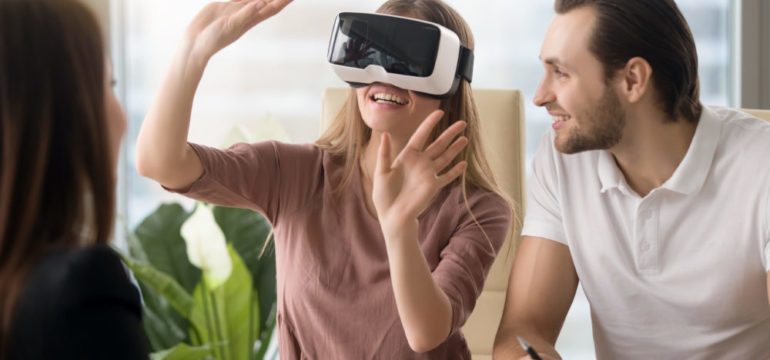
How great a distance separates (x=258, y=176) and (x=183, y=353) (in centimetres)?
119

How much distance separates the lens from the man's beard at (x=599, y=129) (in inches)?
70.8

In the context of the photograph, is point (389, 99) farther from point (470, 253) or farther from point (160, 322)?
point (160, 322)

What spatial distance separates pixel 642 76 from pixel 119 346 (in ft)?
4.12

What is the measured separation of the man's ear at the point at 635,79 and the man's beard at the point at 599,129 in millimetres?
25

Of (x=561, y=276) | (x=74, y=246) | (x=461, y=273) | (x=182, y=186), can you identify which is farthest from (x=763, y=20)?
(x=74, y=246)

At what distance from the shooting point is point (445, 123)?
172 centimetres

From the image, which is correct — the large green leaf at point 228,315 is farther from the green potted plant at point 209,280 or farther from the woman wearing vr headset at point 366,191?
the woman wearing vr headset at point 366,191

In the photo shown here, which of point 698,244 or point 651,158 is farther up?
point 651,158

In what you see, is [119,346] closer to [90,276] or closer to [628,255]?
[90,276]

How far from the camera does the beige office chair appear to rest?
7.13 feet

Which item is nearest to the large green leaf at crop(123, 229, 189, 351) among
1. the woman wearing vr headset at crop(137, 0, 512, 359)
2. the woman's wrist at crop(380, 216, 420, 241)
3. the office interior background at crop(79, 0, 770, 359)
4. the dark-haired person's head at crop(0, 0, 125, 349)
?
the office interior background at crop(79, 0, 770, 359)

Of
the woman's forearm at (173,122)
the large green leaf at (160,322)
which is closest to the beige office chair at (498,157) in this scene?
the woman's forearm at (173,122)

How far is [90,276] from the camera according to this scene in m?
0.84

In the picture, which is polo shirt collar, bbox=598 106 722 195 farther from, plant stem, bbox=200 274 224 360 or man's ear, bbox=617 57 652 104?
plant stem, bbox=200 274 224 360
